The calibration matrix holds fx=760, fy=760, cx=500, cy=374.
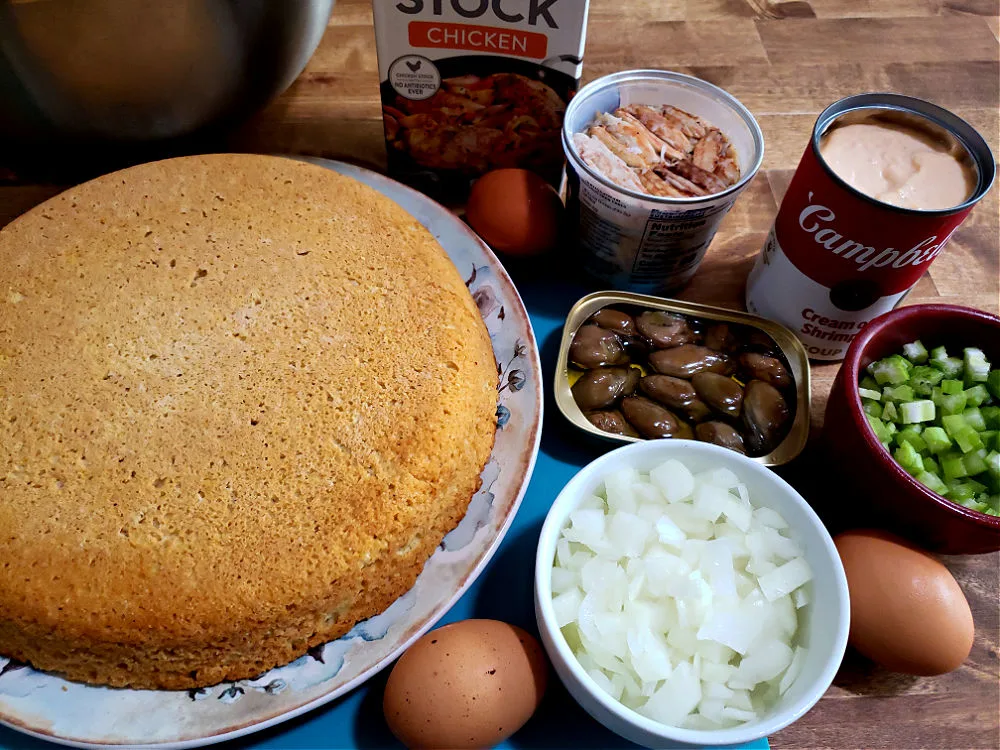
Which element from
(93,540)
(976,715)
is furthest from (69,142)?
(976,715)

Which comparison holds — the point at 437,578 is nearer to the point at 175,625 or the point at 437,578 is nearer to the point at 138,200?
the point at 175,625

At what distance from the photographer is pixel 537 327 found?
1.26 metres

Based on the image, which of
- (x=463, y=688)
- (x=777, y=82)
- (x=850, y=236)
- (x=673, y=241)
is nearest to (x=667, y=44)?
(x=777, y=82)

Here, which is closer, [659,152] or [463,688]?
[463,688]

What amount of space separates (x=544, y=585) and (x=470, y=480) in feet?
0.52

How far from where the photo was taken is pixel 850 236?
1036mm

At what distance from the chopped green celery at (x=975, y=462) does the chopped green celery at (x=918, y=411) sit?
68 mm

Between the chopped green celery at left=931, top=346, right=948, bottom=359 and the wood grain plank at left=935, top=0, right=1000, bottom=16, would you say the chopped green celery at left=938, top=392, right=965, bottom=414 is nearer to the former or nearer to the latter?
the chopped green celery at left=931, top=346, right=948, bottom=359

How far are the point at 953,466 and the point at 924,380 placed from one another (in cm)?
13

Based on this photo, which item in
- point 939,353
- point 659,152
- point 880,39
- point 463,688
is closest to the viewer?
point 463,688

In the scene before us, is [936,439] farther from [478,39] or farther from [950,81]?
[950,81]

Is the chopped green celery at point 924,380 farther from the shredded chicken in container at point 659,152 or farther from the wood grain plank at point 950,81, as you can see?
the wood grain plank at point 950,81

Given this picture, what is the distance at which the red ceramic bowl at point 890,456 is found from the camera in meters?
0.94

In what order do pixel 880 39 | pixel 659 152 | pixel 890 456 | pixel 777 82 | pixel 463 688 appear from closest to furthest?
pixel 463 688 < pixel 890 456 < pixel 659 152 < pixel 777 82 < pixel 880 39
